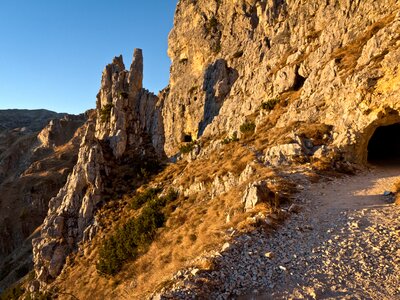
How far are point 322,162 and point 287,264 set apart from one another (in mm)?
13231

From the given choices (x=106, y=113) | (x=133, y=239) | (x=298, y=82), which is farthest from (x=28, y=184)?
(x=298, y=82)

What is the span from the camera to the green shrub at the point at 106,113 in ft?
205

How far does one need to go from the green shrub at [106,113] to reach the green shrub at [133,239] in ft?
113

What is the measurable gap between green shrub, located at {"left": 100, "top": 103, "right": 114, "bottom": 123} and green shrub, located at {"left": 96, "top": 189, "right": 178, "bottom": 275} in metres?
34.5

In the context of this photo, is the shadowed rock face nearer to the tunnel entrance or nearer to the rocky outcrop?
the rocky outcrop

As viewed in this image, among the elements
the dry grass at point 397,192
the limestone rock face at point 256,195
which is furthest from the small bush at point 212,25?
the dry grass at point 397,192

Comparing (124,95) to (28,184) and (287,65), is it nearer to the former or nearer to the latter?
(287,65)

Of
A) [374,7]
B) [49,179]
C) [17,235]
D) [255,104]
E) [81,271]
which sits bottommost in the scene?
[17,235]

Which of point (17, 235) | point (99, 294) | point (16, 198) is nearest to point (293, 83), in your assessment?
point (99, 294)

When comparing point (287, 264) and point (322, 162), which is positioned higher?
point (322, 162)

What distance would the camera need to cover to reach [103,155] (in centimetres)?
5291

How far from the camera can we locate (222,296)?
9523 mm

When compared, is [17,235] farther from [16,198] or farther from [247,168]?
[247,168]

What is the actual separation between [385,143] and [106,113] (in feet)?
166
